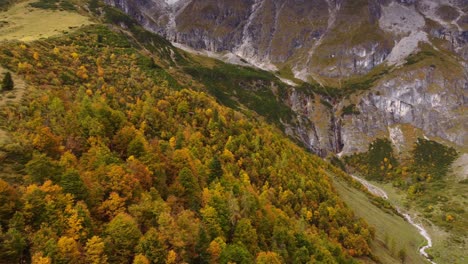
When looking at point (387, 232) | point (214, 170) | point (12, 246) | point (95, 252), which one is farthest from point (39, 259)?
point (387, 232)

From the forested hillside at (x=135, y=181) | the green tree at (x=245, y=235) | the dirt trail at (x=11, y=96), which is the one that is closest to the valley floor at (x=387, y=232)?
the forested hillside at (x=135, y=181)

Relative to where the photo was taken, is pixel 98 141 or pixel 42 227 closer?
pixel 42 227

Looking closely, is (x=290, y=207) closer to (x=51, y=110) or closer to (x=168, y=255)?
(x=168, y=255)

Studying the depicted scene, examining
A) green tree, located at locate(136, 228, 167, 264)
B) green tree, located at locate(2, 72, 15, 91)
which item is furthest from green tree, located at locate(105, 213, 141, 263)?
green tree, located at locate(2, 72, 15, 91)

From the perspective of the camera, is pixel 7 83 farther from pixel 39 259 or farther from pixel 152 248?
pixel 152 248

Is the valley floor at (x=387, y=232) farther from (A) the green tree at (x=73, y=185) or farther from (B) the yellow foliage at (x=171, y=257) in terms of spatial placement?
(A) the green tree at (x=73, y=185)

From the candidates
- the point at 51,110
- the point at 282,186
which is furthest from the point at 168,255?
the point at 282,186
